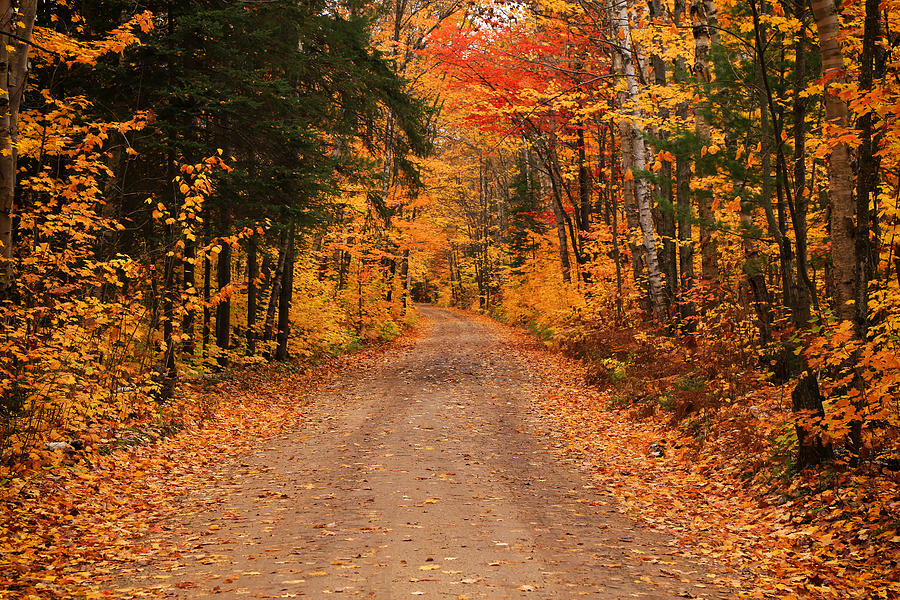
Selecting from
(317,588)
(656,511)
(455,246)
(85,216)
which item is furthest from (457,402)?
(455,246)

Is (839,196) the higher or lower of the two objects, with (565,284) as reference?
higher

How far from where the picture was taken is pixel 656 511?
7078mm

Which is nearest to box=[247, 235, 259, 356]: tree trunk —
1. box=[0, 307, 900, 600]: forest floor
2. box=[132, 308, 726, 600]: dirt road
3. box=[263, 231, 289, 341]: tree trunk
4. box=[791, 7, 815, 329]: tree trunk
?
box=[263, 231, 289, 341]: tree trunk

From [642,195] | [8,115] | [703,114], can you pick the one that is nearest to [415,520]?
[8,115]

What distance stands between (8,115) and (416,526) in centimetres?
658

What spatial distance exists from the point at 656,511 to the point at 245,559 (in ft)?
14.3

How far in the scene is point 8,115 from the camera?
24.2 feet

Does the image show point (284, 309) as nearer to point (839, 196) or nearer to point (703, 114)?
point (703, 114)

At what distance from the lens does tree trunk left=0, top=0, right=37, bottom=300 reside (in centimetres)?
723

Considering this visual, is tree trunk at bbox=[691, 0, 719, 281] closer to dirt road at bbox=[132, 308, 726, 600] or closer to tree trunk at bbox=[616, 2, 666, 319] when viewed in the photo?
tree trunk at bbox=[616, 2, 666, 319]

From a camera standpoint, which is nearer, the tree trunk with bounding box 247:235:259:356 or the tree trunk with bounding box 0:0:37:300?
the tree trunk with bounding box 0:0:37:300

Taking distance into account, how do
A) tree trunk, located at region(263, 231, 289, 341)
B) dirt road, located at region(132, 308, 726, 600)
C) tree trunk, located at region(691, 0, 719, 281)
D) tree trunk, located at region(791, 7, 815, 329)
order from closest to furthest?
dirt road, located at region(132, 308, 726, 600) → tree trunk, located at region(791, 7, 815, 329) → tree trunk, located at region(691, 0, 719, 281) → tree trunk, located at region(263, 231, 289, 341)

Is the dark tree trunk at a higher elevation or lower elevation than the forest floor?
higher

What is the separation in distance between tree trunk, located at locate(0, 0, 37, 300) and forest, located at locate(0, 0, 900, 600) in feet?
0.14
